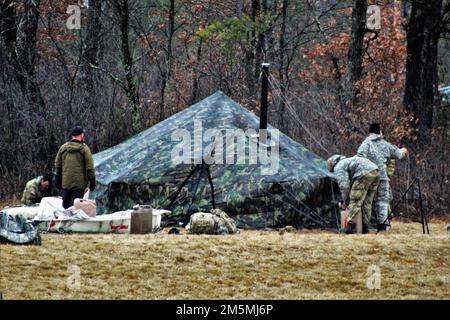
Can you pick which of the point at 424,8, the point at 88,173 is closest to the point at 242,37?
the point at 424,8

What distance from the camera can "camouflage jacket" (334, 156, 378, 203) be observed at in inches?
740

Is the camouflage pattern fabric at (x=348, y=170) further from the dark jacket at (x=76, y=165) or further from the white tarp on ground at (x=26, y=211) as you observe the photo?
the white tarp on ground at (x=26, y=211)

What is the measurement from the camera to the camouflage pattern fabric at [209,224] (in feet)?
59.7

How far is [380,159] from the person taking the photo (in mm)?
19531

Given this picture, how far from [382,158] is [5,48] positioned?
38.9 ft

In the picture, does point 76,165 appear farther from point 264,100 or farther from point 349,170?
point 349,170

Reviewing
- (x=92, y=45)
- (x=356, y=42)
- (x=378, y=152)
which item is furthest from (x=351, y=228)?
(x=92, y=45)

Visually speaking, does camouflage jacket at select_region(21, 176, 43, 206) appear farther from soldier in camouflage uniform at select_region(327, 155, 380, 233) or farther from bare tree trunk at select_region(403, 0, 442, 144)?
bare tree trunk at select_region(403, 0, 442, 144)

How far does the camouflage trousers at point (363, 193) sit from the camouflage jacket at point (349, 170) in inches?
2.8

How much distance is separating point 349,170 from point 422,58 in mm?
9324

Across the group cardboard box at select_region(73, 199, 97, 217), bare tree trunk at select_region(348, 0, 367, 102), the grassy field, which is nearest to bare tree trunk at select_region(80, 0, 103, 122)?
bare tree trunk at select_region(348, 0, 367, 102)

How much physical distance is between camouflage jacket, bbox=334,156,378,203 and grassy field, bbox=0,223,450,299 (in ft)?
4.35

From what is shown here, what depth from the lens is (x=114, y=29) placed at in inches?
1414
